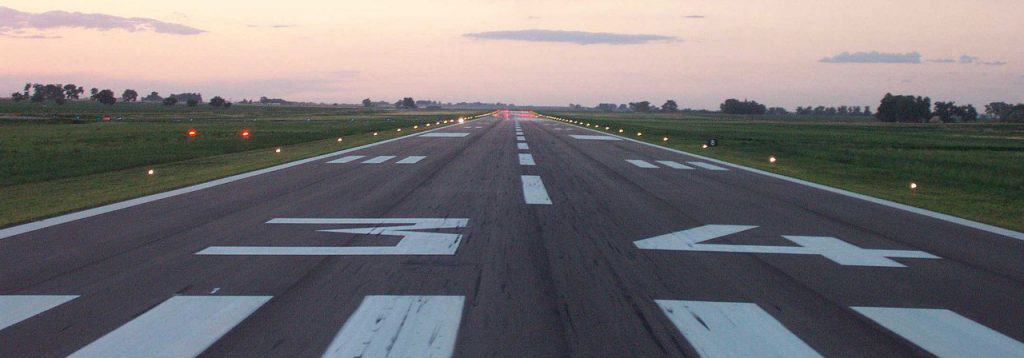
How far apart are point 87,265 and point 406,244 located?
309cm

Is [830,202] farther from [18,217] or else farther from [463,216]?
[18,217]

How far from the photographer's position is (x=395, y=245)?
838 cm

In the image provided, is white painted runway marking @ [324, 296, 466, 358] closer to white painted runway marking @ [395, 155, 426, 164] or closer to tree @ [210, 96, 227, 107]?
white painted runway marking @ [395, 155, 426, 164]

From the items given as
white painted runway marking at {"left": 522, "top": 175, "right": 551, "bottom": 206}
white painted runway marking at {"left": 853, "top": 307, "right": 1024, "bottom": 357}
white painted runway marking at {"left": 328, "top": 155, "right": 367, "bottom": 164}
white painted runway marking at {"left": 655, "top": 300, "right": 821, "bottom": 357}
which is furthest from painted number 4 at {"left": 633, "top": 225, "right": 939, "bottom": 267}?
white painted runway marking at {"left": 328, "top": 155, "right": 367, "bottom": 164}

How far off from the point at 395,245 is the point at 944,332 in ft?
17.2

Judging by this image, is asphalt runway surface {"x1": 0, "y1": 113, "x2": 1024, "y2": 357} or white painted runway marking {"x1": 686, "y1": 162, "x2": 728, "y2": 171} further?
white painted runway marking {"x1": 686, "y1": 162, "x2": 728, "y2": 171}

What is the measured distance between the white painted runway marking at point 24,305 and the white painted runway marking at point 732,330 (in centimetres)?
461

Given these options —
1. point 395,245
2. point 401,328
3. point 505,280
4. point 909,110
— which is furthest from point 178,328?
point 909,110

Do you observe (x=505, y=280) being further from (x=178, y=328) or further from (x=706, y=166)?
(x=706, y=166)

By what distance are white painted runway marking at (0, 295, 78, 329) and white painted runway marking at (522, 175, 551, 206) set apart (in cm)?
747

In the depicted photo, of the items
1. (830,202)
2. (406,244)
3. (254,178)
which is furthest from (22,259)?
(830,202)

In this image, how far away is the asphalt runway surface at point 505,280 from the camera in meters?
5.03

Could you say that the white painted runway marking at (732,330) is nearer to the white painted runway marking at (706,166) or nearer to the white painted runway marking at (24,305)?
the white painted runway marking at (24,305)

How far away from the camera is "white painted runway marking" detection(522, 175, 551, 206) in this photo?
41.5ft
